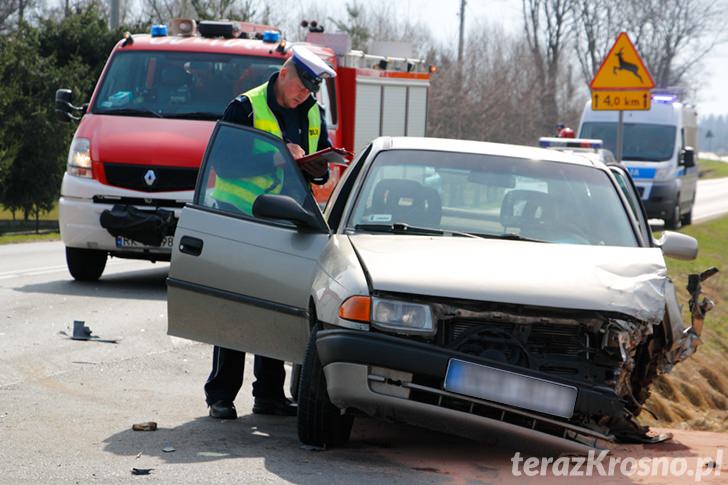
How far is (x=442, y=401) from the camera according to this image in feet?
18.3

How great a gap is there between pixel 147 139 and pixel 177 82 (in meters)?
0.90

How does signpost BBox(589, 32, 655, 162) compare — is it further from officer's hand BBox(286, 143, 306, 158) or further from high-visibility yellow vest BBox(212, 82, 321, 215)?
officer's hand BBox(286, 143, 306, 158)

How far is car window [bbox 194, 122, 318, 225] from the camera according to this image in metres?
6.75

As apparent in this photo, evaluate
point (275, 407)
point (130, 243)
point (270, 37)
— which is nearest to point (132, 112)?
point (130, 243)

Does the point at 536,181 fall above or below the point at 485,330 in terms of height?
above

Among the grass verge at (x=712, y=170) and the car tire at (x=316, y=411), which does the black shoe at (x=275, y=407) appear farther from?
the grass verge at (x=712, y=170)

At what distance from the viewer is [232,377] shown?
7121 mm

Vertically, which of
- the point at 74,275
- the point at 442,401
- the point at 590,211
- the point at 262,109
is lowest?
the point at 74,275

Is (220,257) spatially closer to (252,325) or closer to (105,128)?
(252,325)

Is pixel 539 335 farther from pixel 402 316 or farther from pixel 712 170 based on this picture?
pixel 712 170

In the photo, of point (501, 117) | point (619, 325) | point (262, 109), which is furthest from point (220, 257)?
point (501, 117)

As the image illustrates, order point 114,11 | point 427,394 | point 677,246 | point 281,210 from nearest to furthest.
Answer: point 427,394 < point 281,210 < point 677,246 < point 114,11

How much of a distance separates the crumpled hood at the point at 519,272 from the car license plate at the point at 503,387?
0.31 metres

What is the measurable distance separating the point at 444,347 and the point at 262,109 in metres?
2.22
